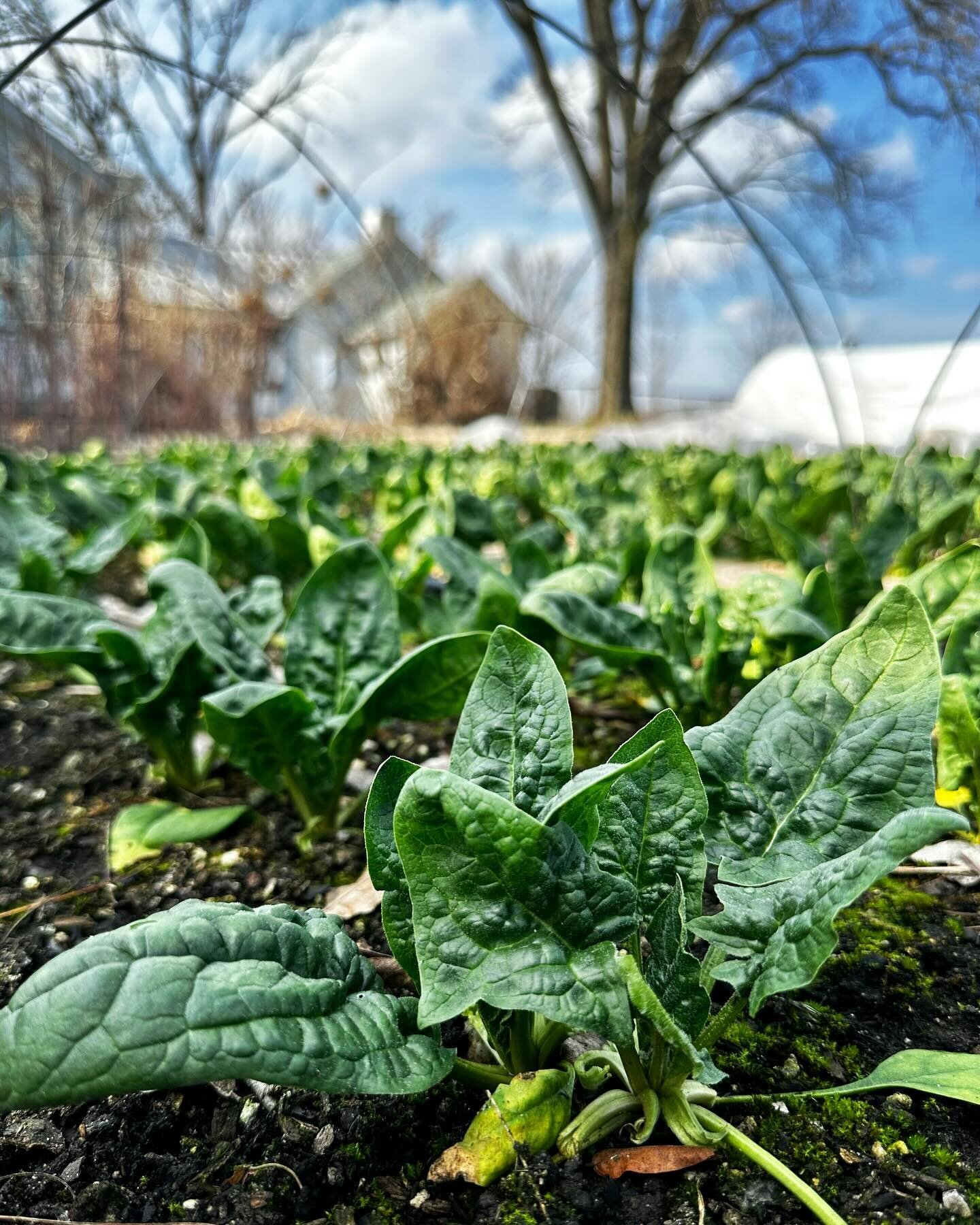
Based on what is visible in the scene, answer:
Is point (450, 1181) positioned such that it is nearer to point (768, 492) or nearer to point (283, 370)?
point (768, 492)

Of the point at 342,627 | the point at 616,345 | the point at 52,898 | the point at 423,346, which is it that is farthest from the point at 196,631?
the point at 616,345

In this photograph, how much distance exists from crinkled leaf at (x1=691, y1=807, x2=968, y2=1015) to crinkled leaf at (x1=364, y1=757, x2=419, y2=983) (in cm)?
32

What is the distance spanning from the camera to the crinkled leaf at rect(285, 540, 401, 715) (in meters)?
1.72

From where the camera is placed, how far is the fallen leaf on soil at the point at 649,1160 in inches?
38.1

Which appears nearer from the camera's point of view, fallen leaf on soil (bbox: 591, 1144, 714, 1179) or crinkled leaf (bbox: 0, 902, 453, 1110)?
crinkled leaf (bbox: 0, 902, 453, 1110)

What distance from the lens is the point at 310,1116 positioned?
3.59ft

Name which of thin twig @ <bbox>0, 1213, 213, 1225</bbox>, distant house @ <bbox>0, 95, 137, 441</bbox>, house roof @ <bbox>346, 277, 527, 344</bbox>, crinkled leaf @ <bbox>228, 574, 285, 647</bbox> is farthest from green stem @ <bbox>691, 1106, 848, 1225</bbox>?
house roof @ <bbox>346, 277, 527, 344</bbox>

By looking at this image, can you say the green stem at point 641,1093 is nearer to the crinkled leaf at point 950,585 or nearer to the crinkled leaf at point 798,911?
the crinkled leaf at point 798,911

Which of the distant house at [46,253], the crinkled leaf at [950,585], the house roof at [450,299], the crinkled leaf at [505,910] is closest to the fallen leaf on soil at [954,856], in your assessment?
the crinkled leaf at [950,585]

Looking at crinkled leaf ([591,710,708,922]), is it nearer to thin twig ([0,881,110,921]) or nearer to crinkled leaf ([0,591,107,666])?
thin twig ([0,881,110,921])

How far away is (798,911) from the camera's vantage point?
3.12 feet

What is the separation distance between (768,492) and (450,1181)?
11.1ft

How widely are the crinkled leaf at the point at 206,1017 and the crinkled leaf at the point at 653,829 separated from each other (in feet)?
0.90

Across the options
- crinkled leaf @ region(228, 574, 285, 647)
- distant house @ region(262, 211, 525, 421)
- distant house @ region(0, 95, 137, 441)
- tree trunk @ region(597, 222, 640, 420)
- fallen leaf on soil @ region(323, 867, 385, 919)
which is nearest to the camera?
fallen leaf on soil @ region(323, 867, 385, 919)
